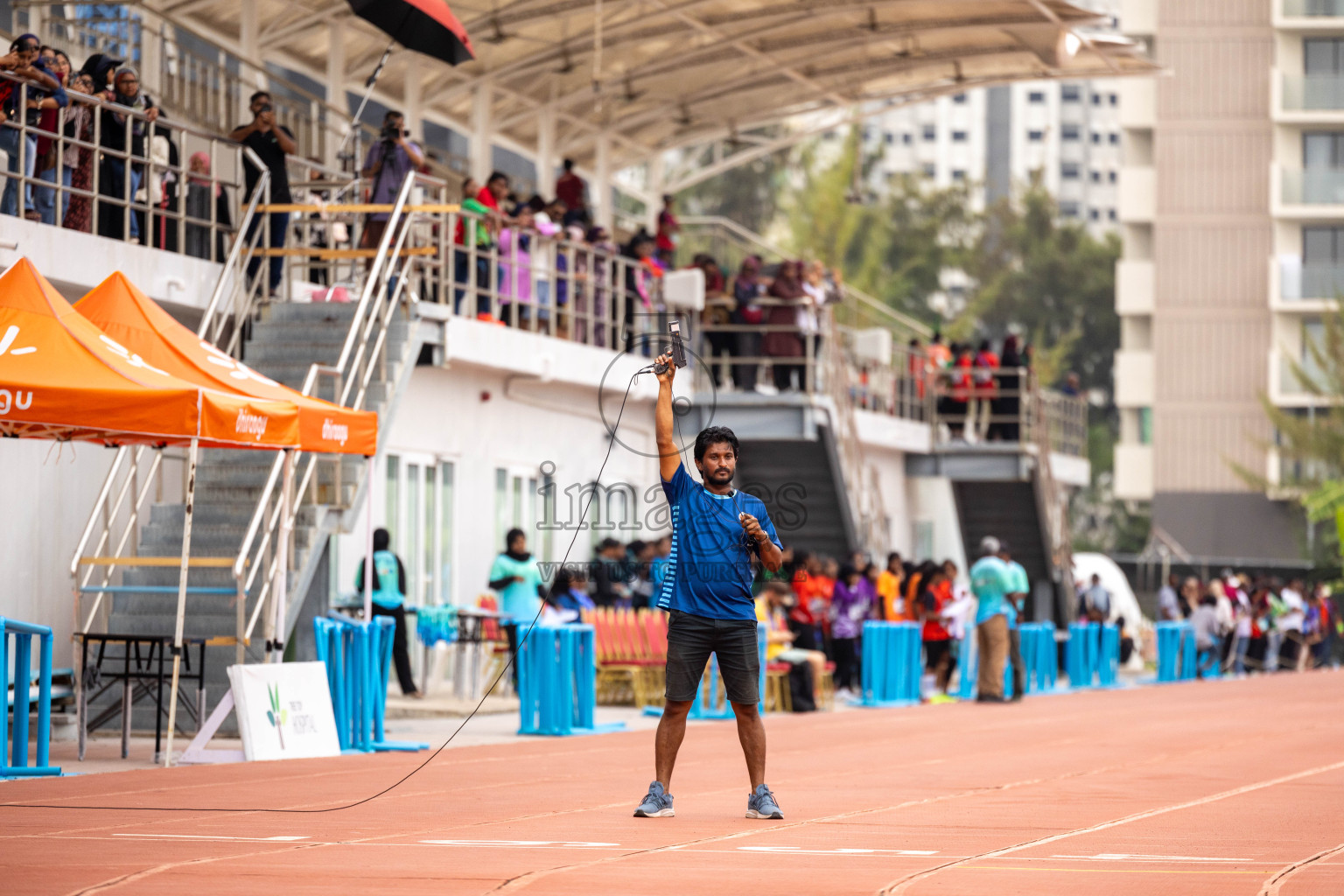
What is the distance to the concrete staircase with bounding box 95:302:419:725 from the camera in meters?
16.0

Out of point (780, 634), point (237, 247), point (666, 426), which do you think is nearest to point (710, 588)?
point (666, 426)

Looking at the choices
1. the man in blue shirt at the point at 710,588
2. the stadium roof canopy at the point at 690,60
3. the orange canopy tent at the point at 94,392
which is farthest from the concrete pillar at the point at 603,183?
the man in blue shirt at the point at 710,588

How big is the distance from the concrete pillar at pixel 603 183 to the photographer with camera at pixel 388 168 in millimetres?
11978

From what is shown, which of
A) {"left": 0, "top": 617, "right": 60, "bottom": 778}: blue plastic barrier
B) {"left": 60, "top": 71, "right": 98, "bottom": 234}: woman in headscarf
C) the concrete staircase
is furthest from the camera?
{"left": 60, "top": 71, "right": 98, "bottom": 234}: woman in headscarf

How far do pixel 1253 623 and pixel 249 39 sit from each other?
74.3 feet

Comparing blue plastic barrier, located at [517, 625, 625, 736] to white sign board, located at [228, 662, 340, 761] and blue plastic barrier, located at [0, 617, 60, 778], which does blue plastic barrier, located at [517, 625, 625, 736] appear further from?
blue plastic barrier, located at [0, 617, 60, 778]

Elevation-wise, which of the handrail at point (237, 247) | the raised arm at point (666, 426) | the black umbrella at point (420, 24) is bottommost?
the raised arm at point (666, 426)

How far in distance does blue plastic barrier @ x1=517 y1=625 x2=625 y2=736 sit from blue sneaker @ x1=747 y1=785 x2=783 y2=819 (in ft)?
22.9

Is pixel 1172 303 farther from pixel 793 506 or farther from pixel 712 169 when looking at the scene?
pixel 793 506

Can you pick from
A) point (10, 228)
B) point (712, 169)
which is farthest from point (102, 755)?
point (712, 169)

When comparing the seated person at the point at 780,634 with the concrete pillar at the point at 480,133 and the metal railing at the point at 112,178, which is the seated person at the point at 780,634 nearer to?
the metal railing at the point at 112,178

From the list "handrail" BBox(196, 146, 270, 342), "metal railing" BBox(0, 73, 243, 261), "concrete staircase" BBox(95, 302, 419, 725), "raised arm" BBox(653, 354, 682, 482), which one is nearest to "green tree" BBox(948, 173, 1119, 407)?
"handrail" BBox(196, 146, 270, 342)

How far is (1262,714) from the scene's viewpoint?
22.2 meters

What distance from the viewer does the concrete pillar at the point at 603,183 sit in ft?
105
